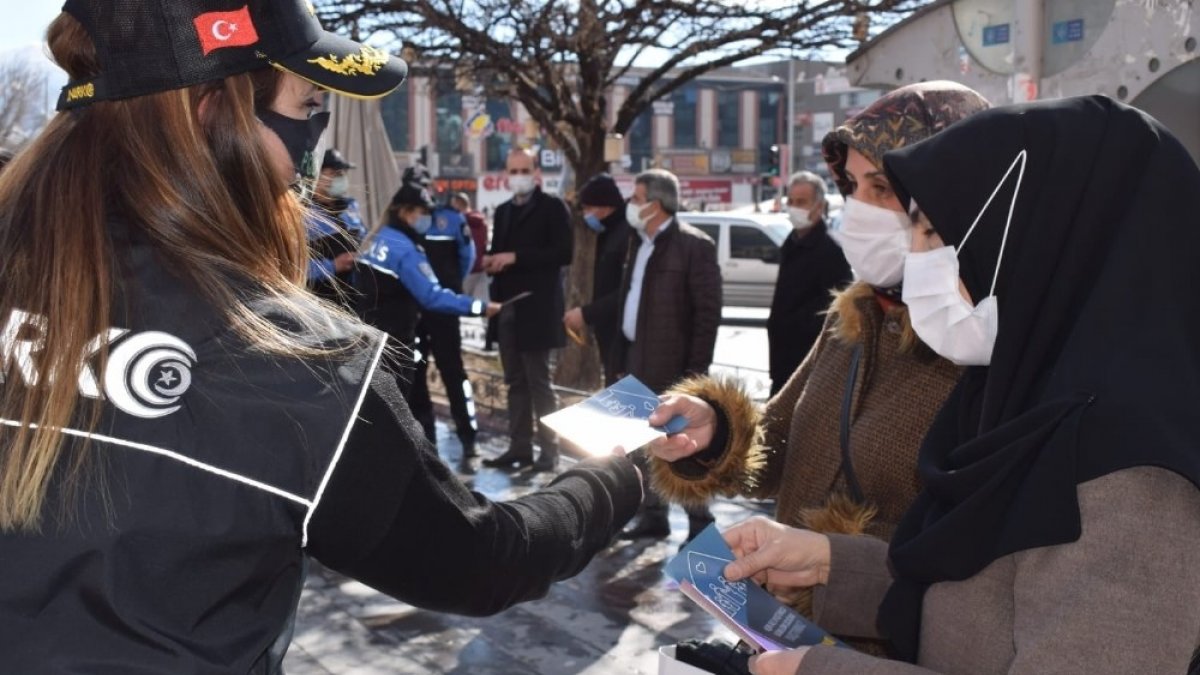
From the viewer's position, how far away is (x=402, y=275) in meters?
7.44

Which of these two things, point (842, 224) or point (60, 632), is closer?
point (60, 632)

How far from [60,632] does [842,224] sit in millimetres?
1953

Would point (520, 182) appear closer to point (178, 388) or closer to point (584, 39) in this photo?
point (584, 39)

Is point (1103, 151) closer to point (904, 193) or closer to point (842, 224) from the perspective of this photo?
point (904, 193)

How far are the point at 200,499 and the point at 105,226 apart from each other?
0.37 meters

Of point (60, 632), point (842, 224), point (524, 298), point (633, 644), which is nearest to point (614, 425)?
point (842, 224)

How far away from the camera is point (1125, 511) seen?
5.17 feet

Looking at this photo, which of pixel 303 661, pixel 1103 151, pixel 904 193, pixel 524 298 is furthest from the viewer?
pixel 524 298

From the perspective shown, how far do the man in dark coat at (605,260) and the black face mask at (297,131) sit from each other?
5.14 meters

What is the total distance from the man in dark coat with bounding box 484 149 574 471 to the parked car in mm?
10600

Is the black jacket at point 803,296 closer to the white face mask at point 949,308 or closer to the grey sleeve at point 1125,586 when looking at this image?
the white face mask at point 949,308

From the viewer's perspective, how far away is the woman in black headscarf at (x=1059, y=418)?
1.56 m

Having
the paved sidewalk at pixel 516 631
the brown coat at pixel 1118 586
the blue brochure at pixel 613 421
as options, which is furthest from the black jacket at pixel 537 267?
the brown coat at pixel 1118 586

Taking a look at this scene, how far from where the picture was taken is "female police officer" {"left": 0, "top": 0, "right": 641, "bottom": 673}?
1399 mm
